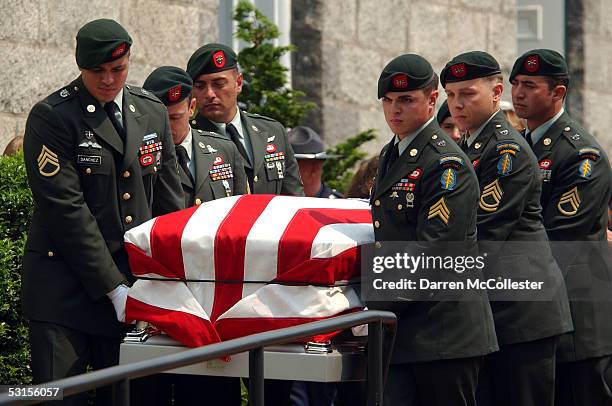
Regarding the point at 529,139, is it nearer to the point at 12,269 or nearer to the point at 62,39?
the point at 12,269

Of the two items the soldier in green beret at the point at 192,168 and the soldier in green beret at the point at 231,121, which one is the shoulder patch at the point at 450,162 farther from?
the soldier in green beret at the point at 231,121

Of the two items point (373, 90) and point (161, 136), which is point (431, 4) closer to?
point (373, 90)

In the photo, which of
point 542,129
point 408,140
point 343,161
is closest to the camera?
point 408,140

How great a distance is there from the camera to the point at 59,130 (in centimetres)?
525

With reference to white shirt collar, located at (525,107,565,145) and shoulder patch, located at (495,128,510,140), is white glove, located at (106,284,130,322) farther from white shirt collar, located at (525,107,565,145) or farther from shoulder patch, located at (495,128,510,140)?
white shirt collar, located at (525,107,565,145)

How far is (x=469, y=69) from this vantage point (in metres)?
5.86

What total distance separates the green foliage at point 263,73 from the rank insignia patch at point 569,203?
2.95 meters

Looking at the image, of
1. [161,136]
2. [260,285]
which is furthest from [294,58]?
[260,285]

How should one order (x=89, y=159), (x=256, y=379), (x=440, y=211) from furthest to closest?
(x=89, y=159) → (x=440, y=211) → (x=256, y=379)

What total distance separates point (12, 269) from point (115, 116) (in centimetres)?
91

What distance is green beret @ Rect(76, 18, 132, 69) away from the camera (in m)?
5.23

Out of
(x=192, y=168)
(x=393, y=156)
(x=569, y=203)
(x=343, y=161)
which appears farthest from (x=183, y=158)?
(x=343, y=161)

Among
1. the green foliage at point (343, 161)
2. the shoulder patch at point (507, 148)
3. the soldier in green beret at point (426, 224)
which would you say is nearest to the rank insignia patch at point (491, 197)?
the shoulder patch at point (507, 148)

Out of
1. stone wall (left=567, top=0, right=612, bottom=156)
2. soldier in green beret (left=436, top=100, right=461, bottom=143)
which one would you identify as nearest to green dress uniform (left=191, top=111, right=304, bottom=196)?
soldier in green beret (left=436, top=100, right=461, bottom=143)
